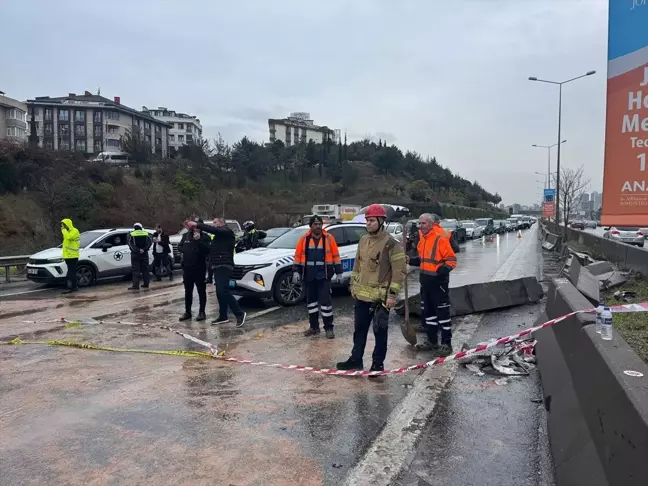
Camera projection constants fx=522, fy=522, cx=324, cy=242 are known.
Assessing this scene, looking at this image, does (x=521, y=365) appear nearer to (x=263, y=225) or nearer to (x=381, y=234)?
(x=381, y=234)

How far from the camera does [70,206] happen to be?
2777 centimetres

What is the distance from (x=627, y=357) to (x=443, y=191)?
90.7 m

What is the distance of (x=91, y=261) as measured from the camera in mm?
14031

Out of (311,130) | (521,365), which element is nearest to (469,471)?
(521,365)

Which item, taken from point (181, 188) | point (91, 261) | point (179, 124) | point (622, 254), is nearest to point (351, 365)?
point (91, 261)

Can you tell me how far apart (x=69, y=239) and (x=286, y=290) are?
576 cm

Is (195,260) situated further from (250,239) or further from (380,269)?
(250,239)

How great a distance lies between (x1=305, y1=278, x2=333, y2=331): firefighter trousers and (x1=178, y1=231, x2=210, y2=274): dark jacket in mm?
2051

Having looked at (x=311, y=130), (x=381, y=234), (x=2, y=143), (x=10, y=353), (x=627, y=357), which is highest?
(x=311, y=130)

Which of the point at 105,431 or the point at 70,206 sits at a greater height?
the point at 70,206

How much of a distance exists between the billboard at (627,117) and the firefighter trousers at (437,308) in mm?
2709

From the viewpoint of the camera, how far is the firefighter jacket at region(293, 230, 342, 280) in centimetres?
765

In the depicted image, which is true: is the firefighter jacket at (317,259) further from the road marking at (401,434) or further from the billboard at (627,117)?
the billboard at (627,117)

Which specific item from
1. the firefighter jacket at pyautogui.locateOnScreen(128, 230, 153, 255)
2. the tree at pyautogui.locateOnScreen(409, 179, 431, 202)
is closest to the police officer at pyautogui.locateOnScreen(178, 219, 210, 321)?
the firefighter jacket at pyautogui.locateOnScreen(128, 230, 153, 255)
